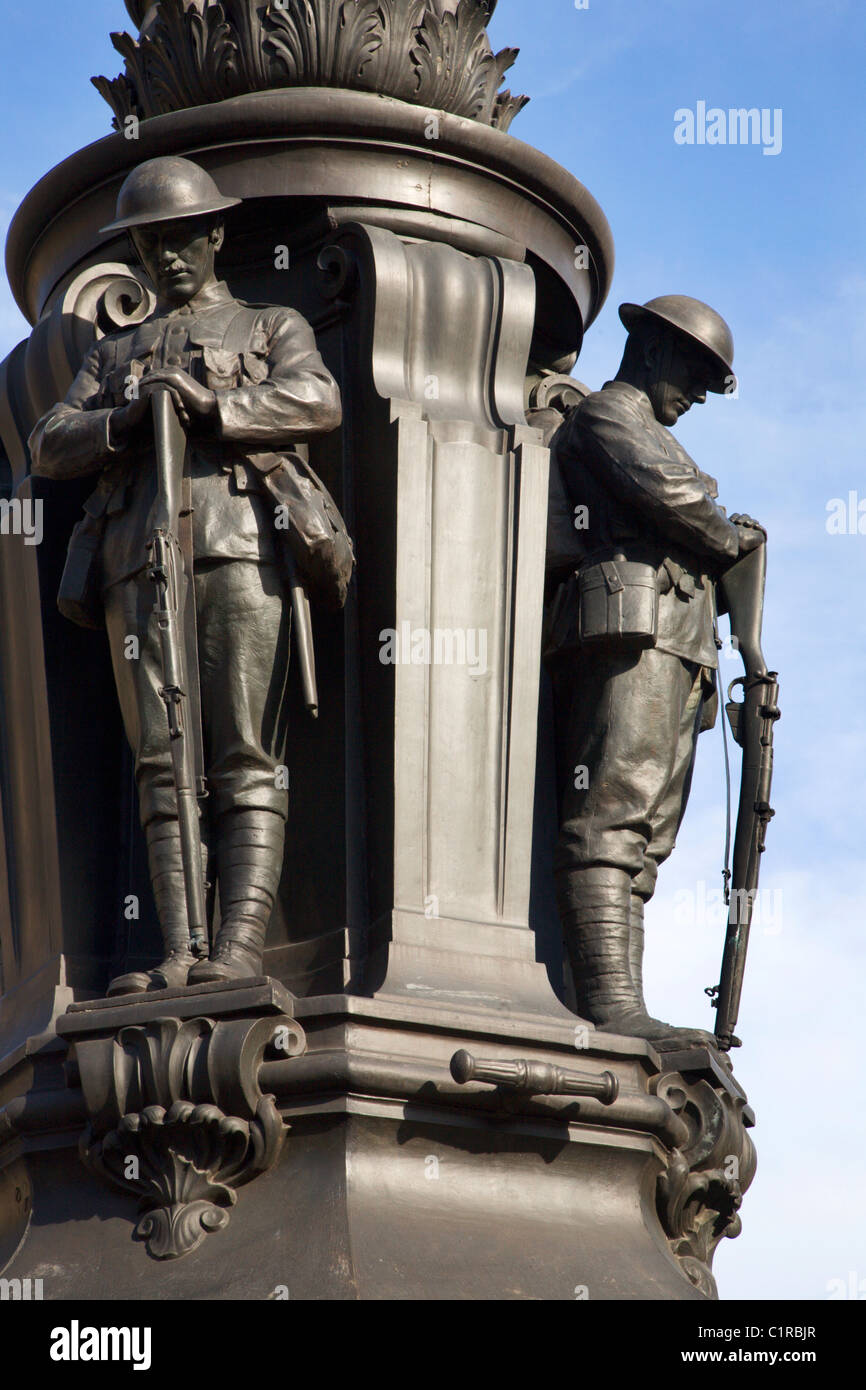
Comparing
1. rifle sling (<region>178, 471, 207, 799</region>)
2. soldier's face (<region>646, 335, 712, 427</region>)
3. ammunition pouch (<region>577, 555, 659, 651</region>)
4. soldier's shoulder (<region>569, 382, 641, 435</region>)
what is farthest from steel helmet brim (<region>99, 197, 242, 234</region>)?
ammunition pouch (<region>577, 555, 659, 651</region>)

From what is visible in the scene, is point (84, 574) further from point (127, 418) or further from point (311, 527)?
point (311, 527)

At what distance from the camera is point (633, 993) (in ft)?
37.9

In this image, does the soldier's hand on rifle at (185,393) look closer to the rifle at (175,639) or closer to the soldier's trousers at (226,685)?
the rifle at (175,639)

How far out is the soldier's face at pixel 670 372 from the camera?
12180 mm

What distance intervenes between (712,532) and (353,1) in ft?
10.4

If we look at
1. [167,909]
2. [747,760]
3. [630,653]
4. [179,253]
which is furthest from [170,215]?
[747,760]

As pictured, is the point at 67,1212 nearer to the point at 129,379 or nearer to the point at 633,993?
the point at 633,993

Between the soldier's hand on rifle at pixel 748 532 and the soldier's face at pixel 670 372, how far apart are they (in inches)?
24.4

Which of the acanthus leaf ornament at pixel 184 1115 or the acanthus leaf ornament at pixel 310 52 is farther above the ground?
the acanthus leaf ornament at pixel 310 52

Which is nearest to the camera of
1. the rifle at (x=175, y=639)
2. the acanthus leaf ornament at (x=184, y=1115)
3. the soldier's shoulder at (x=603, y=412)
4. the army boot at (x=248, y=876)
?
the acanthus leaf ornament at (x=184, y=1115)

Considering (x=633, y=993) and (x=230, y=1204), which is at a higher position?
(x=633, y=993)

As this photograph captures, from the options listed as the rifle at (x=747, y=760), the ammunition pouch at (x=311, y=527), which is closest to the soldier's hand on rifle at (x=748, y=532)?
the rifle at (x=747, y=760)

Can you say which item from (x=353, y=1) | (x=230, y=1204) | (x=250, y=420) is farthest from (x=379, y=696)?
(x=353, y=1)

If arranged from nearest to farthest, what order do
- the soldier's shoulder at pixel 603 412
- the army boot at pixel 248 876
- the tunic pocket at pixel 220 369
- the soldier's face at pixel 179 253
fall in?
the army boot at pixel 248 876
the tunic pocket at pixel 220 369
the soldier's face at pixel 179 253
the soldier's shoulder at pixel 603 412
